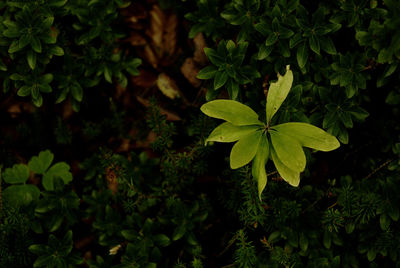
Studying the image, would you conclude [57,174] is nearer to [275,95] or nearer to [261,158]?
[261,158]

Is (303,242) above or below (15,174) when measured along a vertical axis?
below

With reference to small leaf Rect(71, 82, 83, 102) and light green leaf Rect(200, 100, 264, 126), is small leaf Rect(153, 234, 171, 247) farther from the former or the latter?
small leaf Rect(71, 82, 83, 102)

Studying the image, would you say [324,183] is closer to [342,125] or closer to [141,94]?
[342,125]

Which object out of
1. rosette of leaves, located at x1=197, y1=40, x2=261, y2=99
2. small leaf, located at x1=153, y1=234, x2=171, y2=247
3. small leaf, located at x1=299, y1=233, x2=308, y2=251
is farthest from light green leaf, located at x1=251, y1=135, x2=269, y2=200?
small leaf, located at x1=153, y1=234, x2=171, y2=247

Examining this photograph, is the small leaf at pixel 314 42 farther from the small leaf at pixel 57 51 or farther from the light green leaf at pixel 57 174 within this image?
the light green leaf at pixel 57 174

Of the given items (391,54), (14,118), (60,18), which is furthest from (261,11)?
(14,118)

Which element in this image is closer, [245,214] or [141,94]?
[245,214]

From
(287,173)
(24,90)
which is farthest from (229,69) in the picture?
(24,90)
